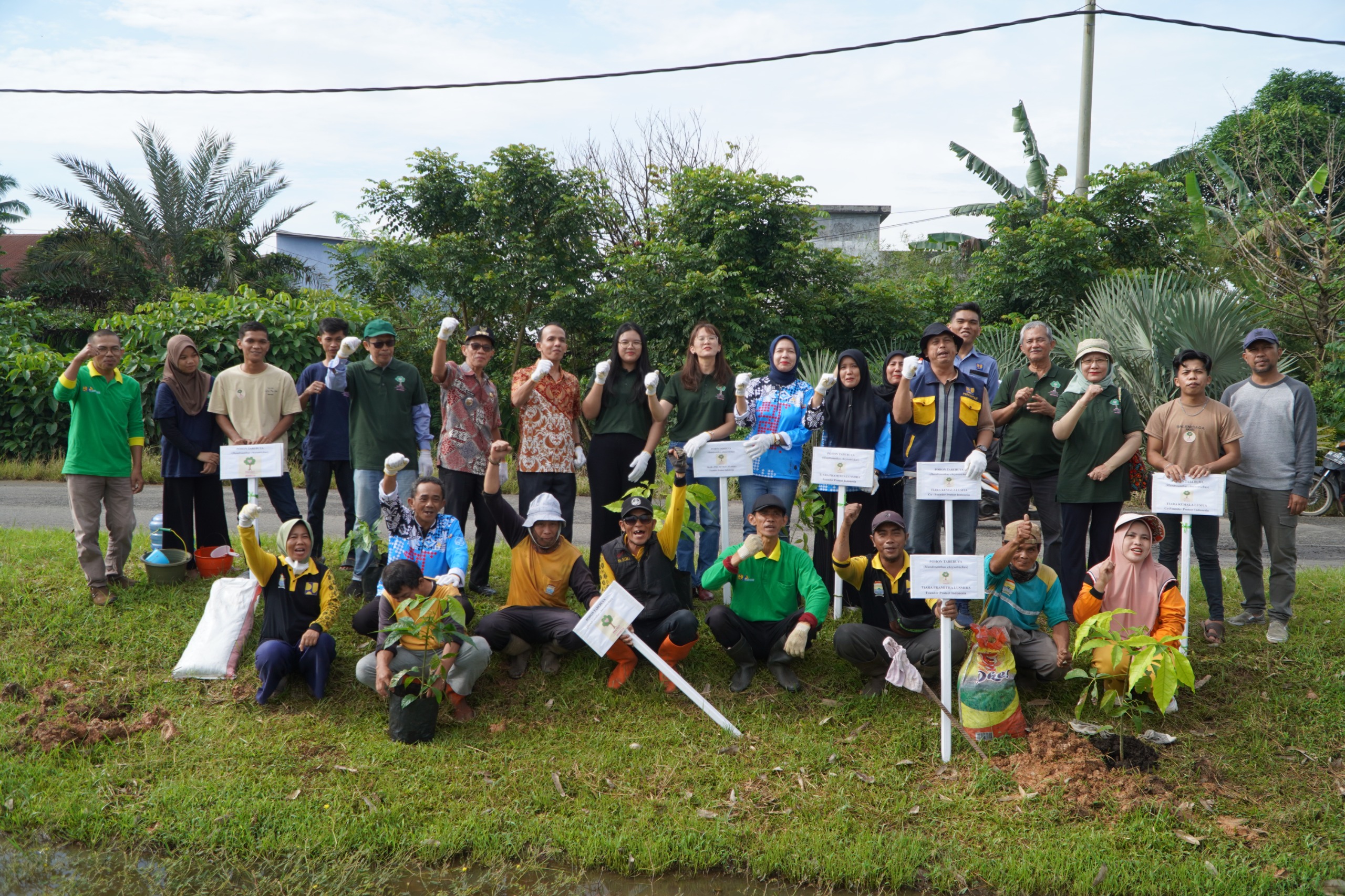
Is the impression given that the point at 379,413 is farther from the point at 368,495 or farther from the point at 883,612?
the point at 883,612

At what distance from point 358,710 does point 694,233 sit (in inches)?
425

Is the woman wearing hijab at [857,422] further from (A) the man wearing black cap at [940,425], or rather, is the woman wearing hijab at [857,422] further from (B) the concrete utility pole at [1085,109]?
(B) the concrete utility pole at [1085,109]

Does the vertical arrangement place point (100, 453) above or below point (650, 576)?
above

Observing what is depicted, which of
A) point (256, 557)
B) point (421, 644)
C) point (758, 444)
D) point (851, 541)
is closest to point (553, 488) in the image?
point (758, 444)

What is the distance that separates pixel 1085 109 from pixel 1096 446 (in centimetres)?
1483

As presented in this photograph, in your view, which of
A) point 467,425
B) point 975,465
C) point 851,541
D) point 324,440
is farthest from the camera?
point 324,440

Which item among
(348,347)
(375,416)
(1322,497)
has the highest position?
(348,347)

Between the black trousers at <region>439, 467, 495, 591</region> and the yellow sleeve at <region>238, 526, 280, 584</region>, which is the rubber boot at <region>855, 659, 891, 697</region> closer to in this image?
the black trousers at <region>439, 467, 495, 591</region>

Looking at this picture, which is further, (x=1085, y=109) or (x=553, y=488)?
(x=1085, y=109)

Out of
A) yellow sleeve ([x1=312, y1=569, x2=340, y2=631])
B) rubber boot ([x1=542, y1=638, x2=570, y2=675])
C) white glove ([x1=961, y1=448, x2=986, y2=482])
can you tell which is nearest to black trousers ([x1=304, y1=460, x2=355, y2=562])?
yellow sleeve ([x1=312, y1=569, x2=340, y2=631])

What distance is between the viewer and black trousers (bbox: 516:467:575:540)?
6898mm

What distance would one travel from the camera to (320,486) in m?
7.23

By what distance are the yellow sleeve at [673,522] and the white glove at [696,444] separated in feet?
1.71

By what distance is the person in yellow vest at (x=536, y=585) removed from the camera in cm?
612
